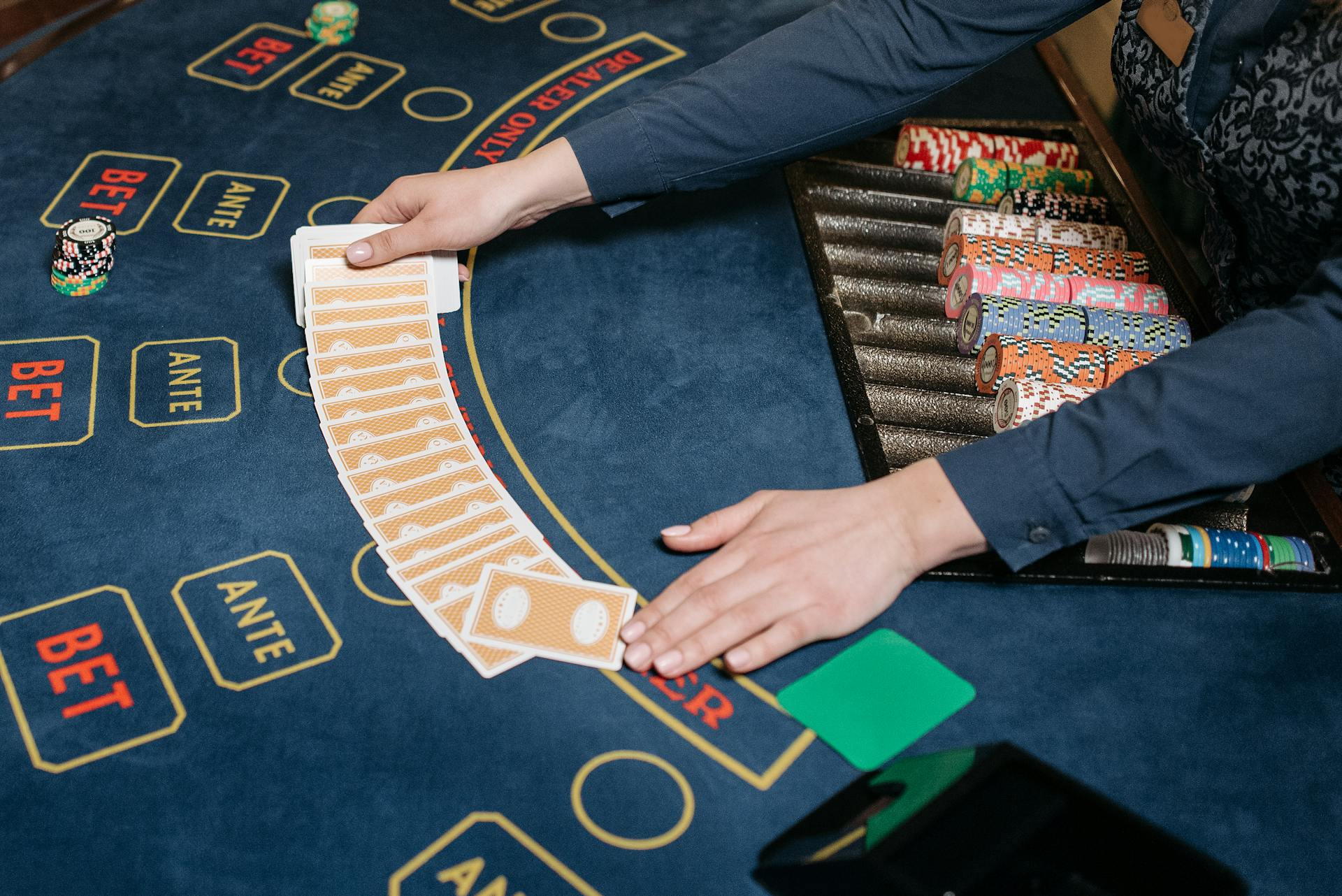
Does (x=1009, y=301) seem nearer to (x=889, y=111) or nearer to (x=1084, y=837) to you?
(x=889, y=111)

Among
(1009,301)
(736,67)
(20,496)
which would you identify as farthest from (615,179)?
(20,496)

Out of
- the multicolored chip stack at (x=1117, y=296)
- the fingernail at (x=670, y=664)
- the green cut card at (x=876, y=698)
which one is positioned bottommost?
the fingernail at (x=670, y=664)

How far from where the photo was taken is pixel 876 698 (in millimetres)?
1608

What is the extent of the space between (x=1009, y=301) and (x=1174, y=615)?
72cm

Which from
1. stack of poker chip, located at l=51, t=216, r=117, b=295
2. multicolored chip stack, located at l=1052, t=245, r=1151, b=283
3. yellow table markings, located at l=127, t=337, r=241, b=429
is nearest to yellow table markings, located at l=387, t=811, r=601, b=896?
yellow table markings, located at l=127, t=337, r=241, b=429

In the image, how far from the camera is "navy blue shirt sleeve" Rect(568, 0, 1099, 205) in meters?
2.25

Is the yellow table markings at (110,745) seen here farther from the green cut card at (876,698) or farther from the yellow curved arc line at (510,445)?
the green cut card at (876,698)

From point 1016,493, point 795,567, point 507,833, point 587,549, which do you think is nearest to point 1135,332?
point 1016,493

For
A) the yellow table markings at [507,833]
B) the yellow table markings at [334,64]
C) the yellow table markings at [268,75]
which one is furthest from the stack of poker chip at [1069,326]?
the yellow table markings at [268,75]

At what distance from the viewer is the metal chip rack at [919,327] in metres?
1.86

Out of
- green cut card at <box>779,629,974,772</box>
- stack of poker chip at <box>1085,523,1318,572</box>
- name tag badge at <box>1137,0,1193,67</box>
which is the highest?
name tag badge at <box>1137,0,1193,67</box>

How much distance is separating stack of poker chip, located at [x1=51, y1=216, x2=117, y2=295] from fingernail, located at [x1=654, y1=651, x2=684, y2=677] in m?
1.42

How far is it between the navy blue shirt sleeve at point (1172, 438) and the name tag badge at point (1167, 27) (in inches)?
24.3

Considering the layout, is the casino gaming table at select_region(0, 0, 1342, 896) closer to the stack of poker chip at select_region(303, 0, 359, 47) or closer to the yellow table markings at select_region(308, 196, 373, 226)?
the yellow table markings at select_region(308, 196, 373, 226)
